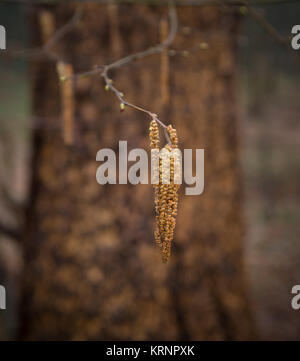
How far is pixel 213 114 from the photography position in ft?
6.53

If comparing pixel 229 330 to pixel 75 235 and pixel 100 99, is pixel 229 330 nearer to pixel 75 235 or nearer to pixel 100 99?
pixel 75 235

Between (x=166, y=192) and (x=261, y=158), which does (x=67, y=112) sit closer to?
(x=166, y=192)

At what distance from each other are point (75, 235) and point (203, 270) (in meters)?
0.57

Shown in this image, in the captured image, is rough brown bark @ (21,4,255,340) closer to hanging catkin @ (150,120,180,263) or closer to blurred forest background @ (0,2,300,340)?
blurred forest background @ (0,2,300,340)

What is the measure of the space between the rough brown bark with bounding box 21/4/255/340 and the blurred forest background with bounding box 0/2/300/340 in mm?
976

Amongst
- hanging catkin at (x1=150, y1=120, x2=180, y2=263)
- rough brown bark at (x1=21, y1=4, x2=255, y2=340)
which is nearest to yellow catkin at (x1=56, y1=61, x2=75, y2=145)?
rough brown bark at (x1=21, y1=4, x2=255, y2=340)

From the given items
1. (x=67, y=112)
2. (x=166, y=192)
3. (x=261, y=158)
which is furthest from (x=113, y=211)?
(x=261, y=158)

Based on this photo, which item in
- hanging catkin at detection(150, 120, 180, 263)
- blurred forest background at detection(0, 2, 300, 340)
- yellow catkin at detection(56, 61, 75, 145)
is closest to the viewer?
hanging catkin at detection(150, 120, 180, 263)

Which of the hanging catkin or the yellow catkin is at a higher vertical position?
the yellow catkin

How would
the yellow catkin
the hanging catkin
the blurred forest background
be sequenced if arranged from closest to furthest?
the hanging catkin < the yellow catkin < the blurred forest background

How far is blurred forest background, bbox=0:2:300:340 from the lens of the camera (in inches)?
122

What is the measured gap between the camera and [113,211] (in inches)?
72.7
